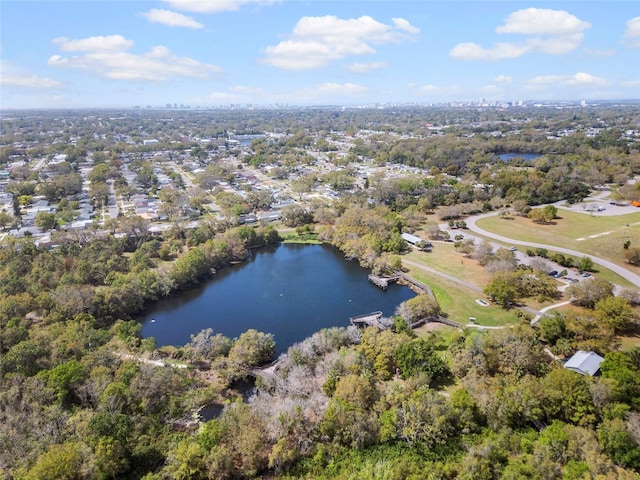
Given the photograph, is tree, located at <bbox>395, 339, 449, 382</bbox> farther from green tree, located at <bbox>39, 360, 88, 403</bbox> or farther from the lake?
green tree, located at <bbox>39, 360, 88, 403</bbox>

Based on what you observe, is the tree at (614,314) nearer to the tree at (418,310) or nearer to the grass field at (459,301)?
the grass field at (459,301)

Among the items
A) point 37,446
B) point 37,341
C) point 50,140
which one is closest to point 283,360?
point 37,446

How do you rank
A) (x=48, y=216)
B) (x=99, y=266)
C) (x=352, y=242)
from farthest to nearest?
(x=48, y=216) → (x=352, y=242) → (x=99, y=266)

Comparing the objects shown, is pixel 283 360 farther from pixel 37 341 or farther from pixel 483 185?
pixel 483 185

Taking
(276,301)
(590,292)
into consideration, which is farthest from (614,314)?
(276,301)

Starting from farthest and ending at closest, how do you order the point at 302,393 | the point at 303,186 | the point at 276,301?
the point at 303,186 < the point at 276,301 < the point at 302,393

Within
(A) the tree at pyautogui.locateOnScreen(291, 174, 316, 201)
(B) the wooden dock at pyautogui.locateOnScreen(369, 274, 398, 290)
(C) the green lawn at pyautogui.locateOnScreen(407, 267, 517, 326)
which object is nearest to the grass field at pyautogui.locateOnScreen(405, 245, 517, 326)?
(C) the green lawn at pyautogui.locateOnScreen(407, 267, 517, 326)

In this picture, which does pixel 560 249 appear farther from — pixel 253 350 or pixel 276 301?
pixel 253 350
